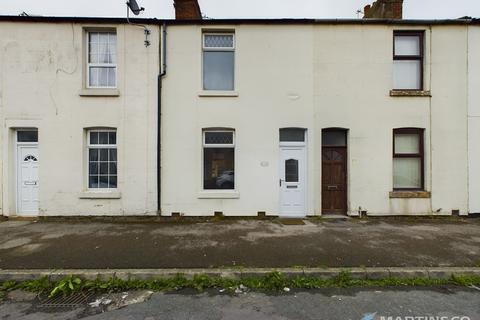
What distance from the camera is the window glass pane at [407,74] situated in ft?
28.1

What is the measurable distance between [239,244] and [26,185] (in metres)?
7.45

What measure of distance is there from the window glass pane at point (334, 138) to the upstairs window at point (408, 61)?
Answer: 2.38 metres

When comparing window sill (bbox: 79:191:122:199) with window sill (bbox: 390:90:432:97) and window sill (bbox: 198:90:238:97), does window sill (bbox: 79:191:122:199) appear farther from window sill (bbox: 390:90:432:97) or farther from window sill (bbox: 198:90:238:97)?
window sill (bbox: 390:90:432:97)

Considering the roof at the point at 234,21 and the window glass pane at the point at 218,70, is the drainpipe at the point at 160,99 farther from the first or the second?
the window glass pane at the point at 218,70

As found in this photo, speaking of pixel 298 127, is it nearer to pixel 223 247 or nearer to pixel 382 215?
pixel 382 215

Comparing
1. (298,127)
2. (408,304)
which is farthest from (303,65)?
(408,304)

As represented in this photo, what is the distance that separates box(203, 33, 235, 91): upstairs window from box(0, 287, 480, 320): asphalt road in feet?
21.3

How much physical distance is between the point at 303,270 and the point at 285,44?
22.7ft

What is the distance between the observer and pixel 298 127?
834 cm

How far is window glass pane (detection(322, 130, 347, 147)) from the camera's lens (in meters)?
8.62

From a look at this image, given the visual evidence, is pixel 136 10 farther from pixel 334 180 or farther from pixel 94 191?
pixel 334 180

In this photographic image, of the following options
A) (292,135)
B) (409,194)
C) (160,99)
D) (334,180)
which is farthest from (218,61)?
(409,194)

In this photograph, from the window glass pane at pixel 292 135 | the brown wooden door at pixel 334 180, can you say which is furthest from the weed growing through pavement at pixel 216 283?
the window glass pane at pixel 292 135

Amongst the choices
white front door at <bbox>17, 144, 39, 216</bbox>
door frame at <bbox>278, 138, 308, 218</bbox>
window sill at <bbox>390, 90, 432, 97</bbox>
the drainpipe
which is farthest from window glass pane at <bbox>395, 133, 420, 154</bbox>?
white front door at <bbox>17, 144, 39, 216</bbox>
